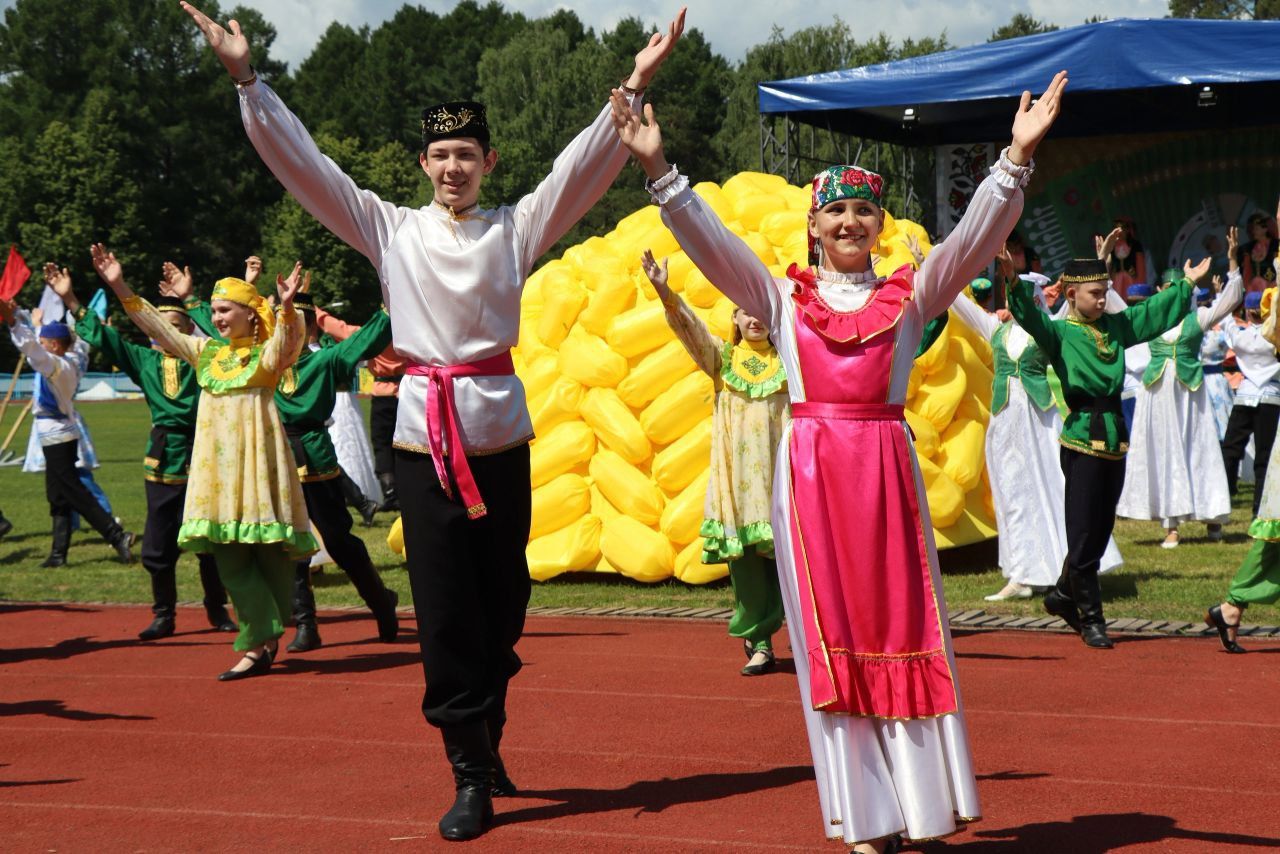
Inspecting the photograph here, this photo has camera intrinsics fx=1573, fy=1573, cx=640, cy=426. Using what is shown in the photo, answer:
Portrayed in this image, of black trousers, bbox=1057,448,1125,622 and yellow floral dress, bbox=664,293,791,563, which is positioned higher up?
yellow floral dress, bbox=664,293,791,563

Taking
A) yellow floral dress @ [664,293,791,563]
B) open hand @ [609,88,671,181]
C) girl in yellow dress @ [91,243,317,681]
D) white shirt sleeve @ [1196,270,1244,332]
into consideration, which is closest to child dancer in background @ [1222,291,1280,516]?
white shirt sleeve @ [1196,270,1244,332]

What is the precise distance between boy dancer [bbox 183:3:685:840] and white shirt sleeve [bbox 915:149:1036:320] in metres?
1.06

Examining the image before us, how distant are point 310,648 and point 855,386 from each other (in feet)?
16.4

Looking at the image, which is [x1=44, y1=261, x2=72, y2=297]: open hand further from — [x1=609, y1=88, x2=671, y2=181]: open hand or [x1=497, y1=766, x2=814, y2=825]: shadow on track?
[x1=609, y1=88, x2=671, y2=181]: open hand

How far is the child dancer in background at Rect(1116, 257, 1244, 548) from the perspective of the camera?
1271 cm

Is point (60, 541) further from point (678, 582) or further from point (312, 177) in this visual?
point (312, 177)

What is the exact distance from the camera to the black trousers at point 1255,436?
1360 centimetres

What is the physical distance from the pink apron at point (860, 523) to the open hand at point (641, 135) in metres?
0.60

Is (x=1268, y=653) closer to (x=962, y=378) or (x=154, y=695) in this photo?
(x=962, y=378)

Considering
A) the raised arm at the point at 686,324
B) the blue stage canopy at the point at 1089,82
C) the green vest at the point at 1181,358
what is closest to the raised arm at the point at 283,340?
the raised arm at the point at 686,324

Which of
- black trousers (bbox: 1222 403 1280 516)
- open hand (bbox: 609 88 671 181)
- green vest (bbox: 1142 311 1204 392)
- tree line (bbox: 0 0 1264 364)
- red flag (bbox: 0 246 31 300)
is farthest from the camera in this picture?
tree line (bbox: 0 0 1264 364)

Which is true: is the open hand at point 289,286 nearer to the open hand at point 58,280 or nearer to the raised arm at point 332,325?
the open hand at point 58,280

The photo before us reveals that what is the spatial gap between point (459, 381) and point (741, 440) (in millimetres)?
3252

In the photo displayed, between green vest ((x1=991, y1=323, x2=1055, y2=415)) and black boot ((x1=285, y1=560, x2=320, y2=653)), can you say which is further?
green vest ((x1=991, y1=323, x2=1055, y2=415))
